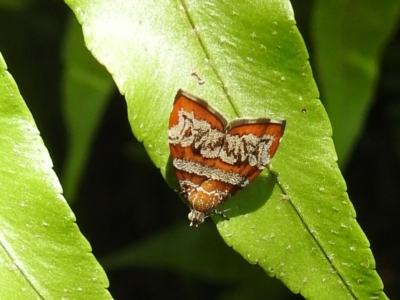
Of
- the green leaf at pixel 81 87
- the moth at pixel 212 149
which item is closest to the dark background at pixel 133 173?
the green leaf at pixel 81 87

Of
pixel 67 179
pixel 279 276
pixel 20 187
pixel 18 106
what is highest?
pixel 18 106

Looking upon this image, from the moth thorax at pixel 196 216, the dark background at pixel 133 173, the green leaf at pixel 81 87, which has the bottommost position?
the dark background at pixel 133 173

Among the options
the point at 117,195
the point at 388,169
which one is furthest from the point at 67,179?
the point at 388,169

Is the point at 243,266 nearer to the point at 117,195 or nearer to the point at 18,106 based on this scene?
the point at 117,195

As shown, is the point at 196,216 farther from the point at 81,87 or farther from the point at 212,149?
the point at 81,87

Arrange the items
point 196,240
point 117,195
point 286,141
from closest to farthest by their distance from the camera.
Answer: point 286,141
point 196,240
point 117,195

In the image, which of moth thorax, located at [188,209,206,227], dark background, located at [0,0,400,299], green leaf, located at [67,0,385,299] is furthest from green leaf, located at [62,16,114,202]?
dark background, located at [0,0,400,299]

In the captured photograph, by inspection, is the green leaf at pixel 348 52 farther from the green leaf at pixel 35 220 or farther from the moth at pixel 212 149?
the green leaf at pixel 35 220

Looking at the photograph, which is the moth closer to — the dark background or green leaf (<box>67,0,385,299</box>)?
green leaf (<box>67,0,385,299</box>)

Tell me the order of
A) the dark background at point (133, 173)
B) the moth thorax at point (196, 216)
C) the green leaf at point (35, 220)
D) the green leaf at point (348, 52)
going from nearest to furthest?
the green leaf at point (35, 220), the moth thorax at point (196, 216), the green leaf at point (348, 52), the dark background at point (133, 173)
